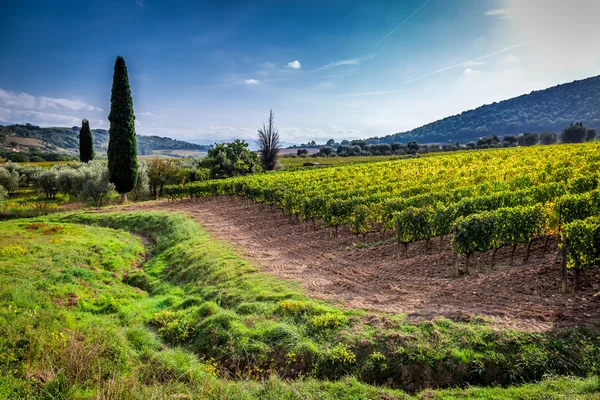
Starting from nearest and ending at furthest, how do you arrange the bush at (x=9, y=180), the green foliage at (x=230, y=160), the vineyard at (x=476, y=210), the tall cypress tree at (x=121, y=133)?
the vineyard at (x=476, y=210) → the tall cypress tree at (x=121, y=133) → the bush at (x=9, y=180) → the green foliage at (x=230, y=160)

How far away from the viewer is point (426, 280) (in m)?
11.8

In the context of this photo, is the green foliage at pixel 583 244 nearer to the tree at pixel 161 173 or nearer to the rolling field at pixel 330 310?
the rolling field at pixel 330 310

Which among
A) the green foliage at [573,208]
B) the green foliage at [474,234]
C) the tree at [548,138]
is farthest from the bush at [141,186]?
the tree at [548,138]

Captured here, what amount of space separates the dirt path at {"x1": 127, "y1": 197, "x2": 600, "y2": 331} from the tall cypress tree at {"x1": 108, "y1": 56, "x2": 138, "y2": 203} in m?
24.9

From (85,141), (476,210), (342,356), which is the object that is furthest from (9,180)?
(476,210)

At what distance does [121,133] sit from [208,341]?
35.4 meters

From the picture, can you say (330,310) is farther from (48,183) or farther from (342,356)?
(48,183)

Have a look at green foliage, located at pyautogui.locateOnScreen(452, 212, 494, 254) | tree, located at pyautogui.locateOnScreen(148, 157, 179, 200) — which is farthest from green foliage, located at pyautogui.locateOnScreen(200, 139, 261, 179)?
green foliage, located at pyautogui.locateOnScreen(452, 212, 494, 254)

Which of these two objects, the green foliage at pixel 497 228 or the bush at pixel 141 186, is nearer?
the green foliage at pixel 497 228

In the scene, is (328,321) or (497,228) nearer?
(328,321)

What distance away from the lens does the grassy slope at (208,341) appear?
22.3ft

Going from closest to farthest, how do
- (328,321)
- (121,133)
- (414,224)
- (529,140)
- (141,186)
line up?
(328,321) < (414,224) < (121,133) < (141,186) < (529,140)

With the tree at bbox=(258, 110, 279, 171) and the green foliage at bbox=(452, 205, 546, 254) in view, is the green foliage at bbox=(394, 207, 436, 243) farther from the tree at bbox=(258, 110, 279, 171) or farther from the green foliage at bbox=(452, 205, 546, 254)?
the tree at bbox=(258, 110, 279, 171)

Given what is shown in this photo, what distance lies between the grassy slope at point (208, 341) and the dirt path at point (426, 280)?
3.49 feet
